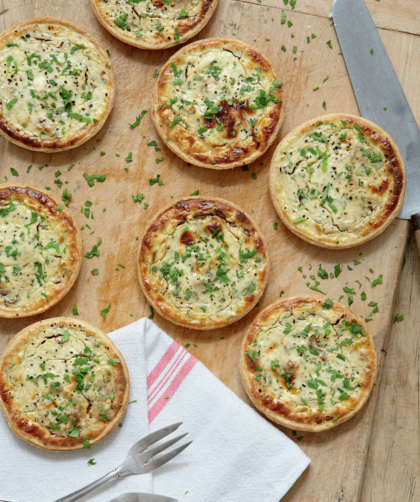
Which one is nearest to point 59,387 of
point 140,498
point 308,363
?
point 140,498

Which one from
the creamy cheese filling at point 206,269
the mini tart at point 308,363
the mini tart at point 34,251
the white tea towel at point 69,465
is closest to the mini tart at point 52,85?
the mini tart at point 34,251

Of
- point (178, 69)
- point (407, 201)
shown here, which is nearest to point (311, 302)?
point (407, 201)

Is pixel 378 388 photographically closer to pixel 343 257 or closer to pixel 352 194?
pixel 343 257

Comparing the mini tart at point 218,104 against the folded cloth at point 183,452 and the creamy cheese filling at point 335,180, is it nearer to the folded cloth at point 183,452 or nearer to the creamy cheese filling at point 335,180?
the creamy cheese filling at point 335,180

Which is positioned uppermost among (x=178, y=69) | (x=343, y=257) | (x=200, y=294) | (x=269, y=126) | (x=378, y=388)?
(x=178, y=69)

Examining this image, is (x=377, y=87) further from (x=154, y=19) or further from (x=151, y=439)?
(x=151, y=439)

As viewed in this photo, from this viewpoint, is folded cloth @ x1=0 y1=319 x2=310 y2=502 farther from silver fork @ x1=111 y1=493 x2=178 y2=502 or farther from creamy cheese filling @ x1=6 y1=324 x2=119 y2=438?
creamy cheese filling @ x1=6 y1=324 x2=119 y2=438
